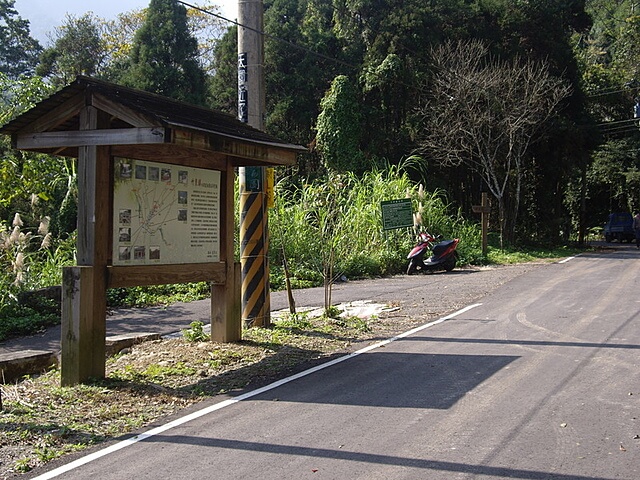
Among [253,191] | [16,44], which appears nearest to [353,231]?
[253,191]

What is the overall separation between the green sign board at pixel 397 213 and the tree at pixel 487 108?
927 cm

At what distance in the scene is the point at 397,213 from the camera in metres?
20.5

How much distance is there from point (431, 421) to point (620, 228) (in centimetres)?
4064

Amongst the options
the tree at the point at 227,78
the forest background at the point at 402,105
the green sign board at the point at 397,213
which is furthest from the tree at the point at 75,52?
the green sign board at the point at 397,213

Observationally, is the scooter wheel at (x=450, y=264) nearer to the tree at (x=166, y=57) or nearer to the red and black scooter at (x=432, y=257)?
the red and black scooter at (x=432, y=257)

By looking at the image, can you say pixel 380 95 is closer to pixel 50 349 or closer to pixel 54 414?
pixel 50 349

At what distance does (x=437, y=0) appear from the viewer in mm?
32188

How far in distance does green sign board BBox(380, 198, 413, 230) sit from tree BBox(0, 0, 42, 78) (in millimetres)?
37240

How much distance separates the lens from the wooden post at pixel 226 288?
9680mm

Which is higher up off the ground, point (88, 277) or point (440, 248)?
point (440, 248)

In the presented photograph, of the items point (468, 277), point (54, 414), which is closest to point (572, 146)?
point (468, 277)

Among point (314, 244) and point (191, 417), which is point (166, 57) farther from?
point (191, 417)

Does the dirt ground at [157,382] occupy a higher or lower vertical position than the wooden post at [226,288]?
lower

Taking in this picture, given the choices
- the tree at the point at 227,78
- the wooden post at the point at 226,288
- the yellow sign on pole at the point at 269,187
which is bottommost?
the wooden post at the point at 226,288
